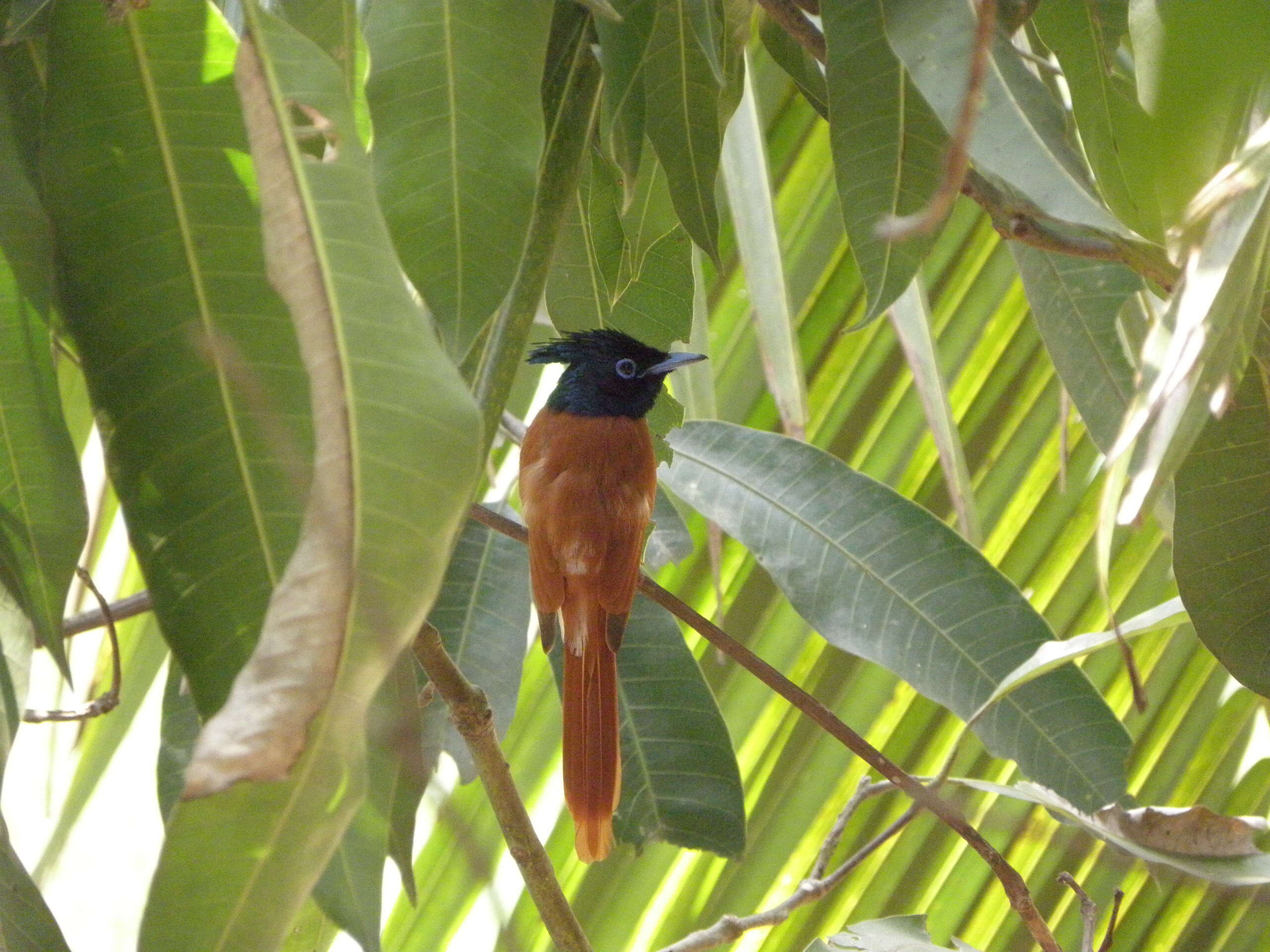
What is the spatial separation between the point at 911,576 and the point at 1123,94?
54cm

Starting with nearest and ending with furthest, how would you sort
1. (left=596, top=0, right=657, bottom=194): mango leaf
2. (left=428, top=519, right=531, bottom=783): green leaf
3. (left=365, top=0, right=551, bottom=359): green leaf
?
(left=365, top=0, right=551, bottom=359): green leaf → (left=596, top=0, right=657, bottom=194): mango leaf → (left=428, top=519, right=531, bottom=783): green leaf

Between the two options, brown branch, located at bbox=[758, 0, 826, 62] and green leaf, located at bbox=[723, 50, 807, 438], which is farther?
green leaf, located at bbox=[723, 50, 807, 438]

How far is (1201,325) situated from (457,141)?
0.44 m

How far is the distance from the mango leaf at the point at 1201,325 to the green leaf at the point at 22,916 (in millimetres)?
647

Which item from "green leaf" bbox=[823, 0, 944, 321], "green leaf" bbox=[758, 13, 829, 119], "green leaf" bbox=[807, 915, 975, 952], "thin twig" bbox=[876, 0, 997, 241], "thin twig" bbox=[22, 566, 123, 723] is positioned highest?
"green leaf" bbox=[758, 13, 829, 119]

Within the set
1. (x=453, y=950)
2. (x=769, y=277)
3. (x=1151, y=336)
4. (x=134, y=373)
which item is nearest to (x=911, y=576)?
(x=769, y=277)

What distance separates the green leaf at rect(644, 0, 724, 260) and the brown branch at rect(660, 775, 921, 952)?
625mm

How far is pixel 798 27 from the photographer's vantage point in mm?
1008

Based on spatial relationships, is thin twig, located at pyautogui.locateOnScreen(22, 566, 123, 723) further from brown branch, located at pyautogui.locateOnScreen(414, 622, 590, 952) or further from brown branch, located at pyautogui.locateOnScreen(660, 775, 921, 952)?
brown branch, located at pyautogui.locateOnScreen(660, 775, 921, 952)

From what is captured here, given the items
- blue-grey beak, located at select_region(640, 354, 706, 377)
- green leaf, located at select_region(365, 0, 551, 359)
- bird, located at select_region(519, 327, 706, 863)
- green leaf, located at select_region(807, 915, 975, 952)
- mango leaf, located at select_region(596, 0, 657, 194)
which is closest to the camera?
green leaf, located at select_region(365, 0, 551, 359)

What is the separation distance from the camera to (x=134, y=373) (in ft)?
2.09

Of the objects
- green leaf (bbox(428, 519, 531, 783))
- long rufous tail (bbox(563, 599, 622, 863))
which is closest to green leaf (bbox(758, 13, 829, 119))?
green leaf (bbox(428, 519, 531, 783))

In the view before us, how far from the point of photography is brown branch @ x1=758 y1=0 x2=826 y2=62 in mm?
992

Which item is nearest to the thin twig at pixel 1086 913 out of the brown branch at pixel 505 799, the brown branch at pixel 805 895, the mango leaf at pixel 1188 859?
the mango leaf at pixel 1188 859
